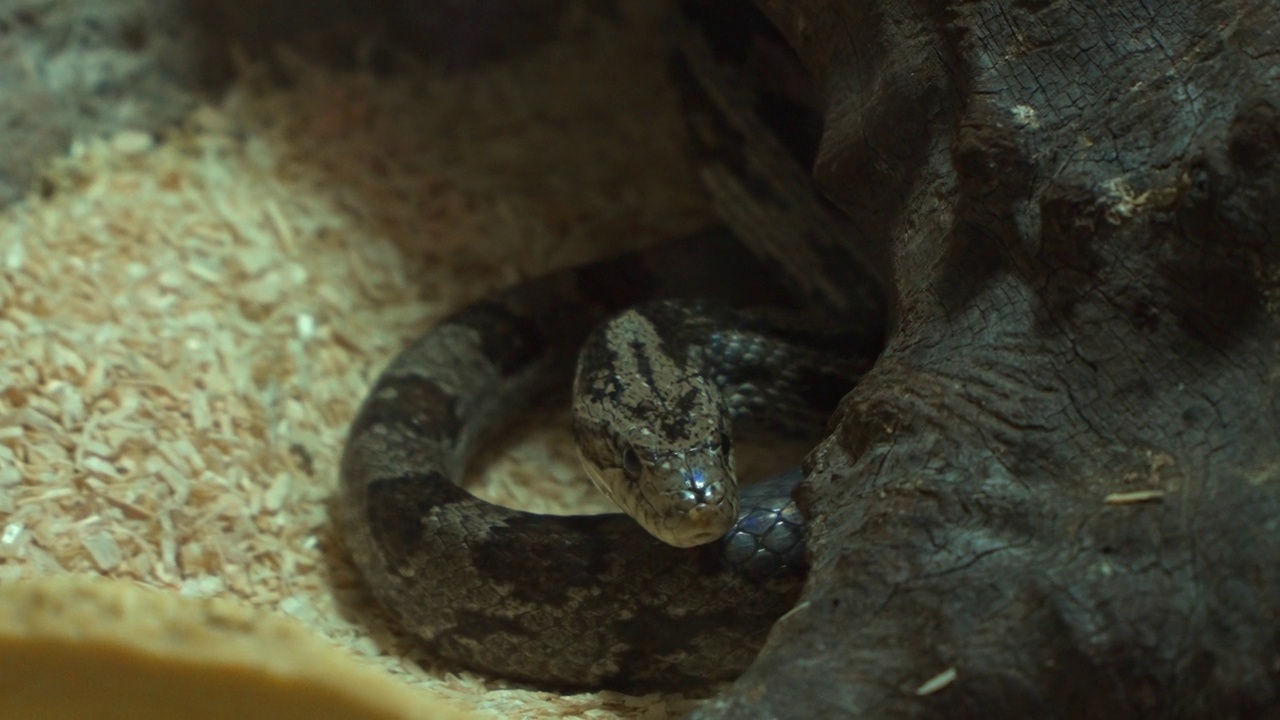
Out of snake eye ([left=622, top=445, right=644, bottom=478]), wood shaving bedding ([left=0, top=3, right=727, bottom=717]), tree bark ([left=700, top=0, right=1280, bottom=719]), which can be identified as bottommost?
tree bark ([left=700, top=0, right=1280, bottom=719])

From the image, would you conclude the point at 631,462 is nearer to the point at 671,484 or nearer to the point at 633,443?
the point at 633,443

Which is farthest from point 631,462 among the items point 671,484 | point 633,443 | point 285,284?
point 285,284

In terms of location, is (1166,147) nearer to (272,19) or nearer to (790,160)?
(790,160)

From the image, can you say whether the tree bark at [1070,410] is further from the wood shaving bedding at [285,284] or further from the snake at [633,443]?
the wood shaving bedding at [285,284]

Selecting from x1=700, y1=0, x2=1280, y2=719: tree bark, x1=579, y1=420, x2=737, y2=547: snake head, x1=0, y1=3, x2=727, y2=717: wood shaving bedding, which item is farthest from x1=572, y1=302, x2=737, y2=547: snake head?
x1=0, y1=3, x2=727, y2=717: wood shaving bedding

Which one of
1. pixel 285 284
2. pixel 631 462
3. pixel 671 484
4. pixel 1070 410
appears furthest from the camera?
pixel 285 284

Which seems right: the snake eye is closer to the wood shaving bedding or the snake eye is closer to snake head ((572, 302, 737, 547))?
snake head ((572, 302, 737, 547))
